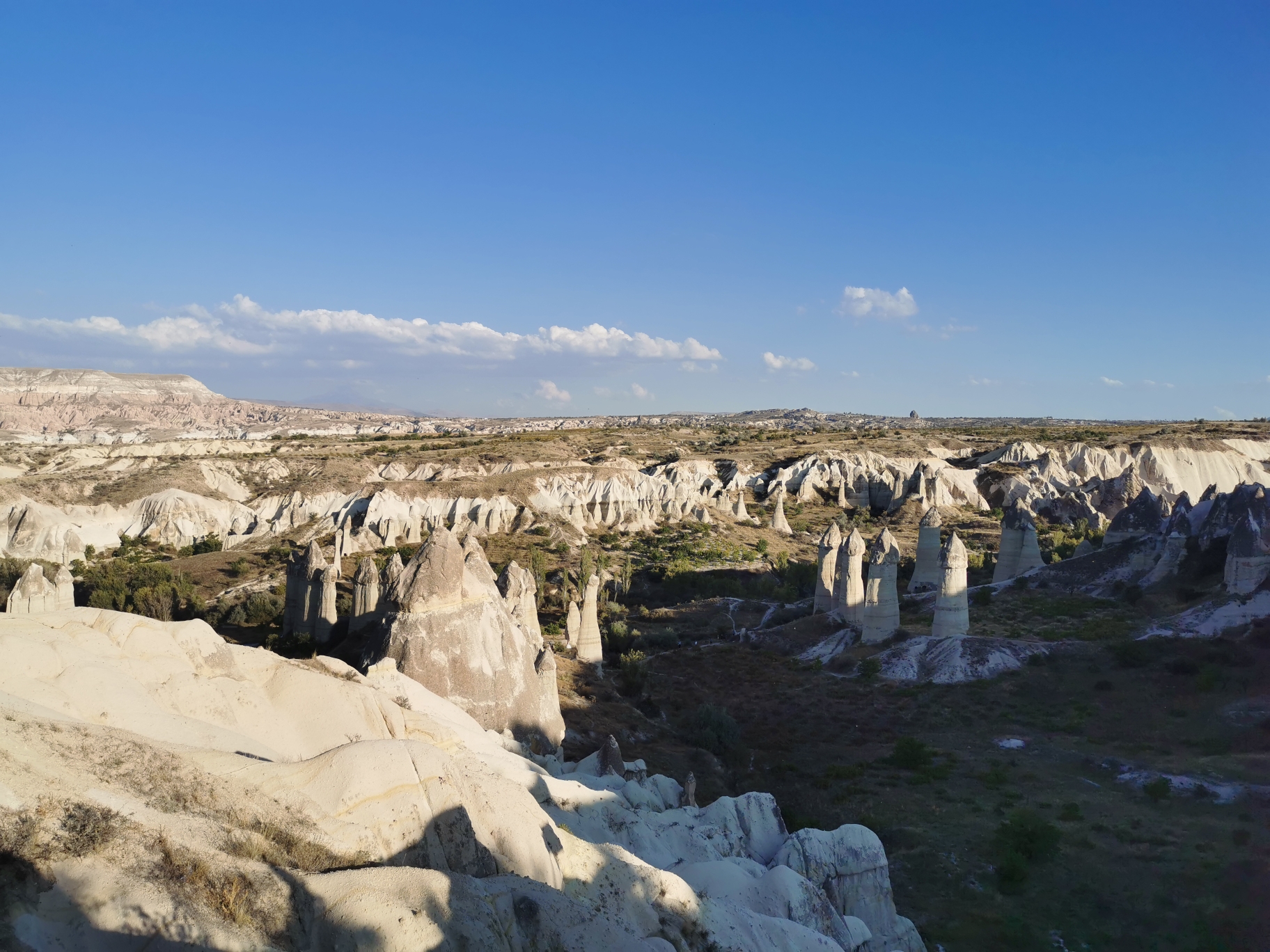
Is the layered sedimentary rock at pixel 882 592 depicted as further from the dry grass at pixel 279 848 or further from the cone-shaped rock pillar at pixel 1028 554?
the dry grass at pixel 279 848

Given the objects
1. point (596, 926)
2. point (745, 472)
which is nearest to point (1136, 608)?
point (596, 926)

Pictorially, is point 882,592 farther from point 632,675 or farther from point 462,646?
point 462,646

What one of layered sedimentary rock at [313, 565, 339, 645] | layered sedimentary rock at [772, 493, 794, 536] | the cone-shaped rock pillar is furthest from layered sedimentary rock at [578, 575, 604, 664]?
layered sedimentary rock at [772, 493, 794, 536]

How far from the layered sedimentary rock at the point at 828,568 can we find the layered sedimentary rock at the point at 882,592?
4.20m

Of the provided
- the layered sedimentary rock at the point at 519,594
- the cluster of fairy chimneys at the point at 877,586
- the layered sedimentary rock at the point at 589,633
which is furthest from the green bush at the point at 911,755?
the layered sedimentary rock at the point at 589,633

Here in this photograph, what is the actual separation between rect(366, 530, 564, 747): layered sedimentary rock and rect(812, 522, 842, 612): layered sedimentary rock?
1900 centimetres

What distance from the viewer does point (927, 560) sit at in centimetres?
3788

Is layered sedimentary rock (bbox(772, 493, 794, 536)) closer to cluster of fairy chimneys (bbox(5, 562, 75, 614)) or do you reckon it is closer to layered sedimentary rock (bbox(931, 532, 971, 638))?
layered sedimentary rock (bbox(931, 532, 971, 638))

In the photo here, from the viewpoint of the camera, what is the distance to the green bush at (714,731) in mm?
21484

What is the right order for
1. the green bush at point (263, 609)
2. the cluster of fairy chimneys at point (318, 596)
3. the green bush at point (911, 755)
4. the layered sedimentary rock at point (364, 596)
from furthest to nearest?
1. the green bush at point (263, 609)
2. the cluster of fairy chimneys at point (318, 596)
3. the layered sedimentary rock at point (364, 596)
4. the green bush at point (911, 755)

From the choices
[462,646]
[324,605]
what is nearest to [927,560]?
[324,605]

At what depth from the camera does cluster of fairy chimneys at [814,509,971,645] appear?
27.2m

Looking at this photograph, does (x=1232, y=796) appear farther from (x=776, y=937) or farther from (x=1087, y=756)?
(x=776, y=937)

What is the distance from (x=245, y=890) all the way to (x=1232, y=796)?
19.4 metres
